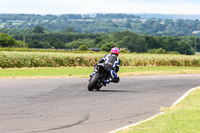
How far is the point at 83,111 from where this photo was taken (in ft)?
44.4

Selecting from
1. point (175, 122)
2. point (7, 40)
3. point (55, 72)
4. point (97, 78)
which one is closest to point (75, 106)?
point (175, 122)

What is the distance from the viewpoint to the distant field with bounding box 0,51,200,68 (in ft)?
126

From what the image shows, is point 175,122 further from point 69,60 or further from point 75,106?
point 69,60

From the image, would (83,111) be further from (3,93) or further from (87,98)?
(3,93)

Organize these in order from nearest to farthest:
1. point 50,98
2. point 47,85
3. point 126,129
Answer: point 126,129, point 50,98, point 47,85

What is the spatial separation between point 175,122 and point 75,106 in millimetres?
4029

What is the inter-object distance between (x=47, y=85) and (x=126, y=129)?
10.9 metres

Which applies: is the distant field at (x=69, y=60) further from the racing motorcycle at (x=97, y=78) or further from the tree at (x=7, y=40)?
the tree at (x=7, y=40)

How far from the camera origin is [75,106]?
1451cm

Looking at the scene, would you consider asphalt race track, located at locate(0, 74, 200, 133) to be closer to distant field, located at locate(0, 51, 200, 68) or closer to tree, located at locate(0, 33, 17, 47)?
distant field, located at locate(0, 51, 200, 68)

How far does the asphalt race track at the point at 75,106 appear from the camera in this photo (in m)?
11.2

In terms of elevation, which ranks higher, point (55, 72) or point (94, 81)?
point (94, 81)

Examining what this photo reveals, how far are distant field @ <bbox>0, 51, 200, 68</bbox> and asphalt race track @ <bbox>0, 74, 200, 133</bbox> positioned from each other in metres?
17.9

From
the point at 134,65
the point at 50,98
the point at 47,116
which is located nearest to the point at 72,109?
the point at 47,116
